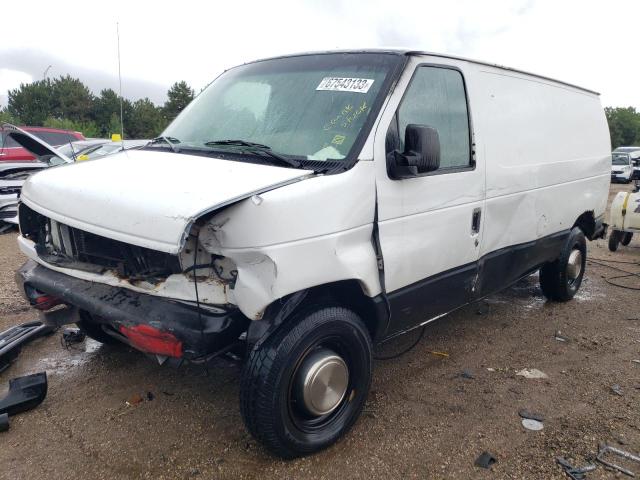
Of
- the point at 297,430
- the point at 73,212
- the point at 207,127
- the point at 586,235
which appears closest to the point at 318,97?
the point at 207,127

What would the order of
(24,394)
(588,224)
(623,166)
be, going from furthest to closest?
(623,166) < (588,224) < (24,394)

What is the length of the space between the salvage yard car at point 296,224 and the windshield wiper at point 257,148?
0.04ft

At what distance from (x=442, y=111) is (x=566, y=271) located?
288 centimetres

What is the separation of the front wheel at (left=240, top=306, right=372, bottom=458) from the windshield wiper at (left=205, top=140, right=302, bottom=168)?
0.80 m

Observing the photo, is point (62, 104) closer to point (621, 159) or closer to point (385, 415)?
point (621, 159)

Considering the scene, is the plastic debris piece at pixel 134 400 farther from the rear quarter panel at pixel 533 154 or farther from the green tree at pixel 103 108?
the green tree at pixel 103 108

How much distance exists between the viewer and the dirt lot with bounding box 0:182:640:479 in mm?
2738

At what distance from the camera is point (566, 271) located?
17.5ft

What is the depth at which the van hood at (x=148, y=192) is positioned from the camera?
2.24 m

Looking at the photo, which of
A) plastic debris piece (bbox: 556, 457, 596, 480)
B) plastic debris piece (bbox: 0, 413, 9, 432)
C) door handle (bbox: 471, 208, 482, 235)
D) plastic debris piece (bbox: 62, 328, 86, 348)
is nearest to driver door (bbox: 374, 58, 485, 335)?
door handle (bbox: 471, 208, 482, 235)

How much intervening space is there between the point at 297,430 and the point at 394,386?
110 centimetres

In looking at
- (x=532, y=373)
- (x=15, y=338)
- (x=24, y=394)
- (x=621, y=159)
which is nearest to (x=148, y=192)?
(x=24, y=394)

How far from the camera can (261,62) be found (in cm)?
374

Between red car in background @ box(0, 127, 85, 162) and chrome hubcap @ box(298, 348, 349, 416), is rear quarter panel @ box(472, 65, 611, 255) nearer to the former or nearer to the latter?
chrome hubcap @ box(298, 348, 349, 416)
